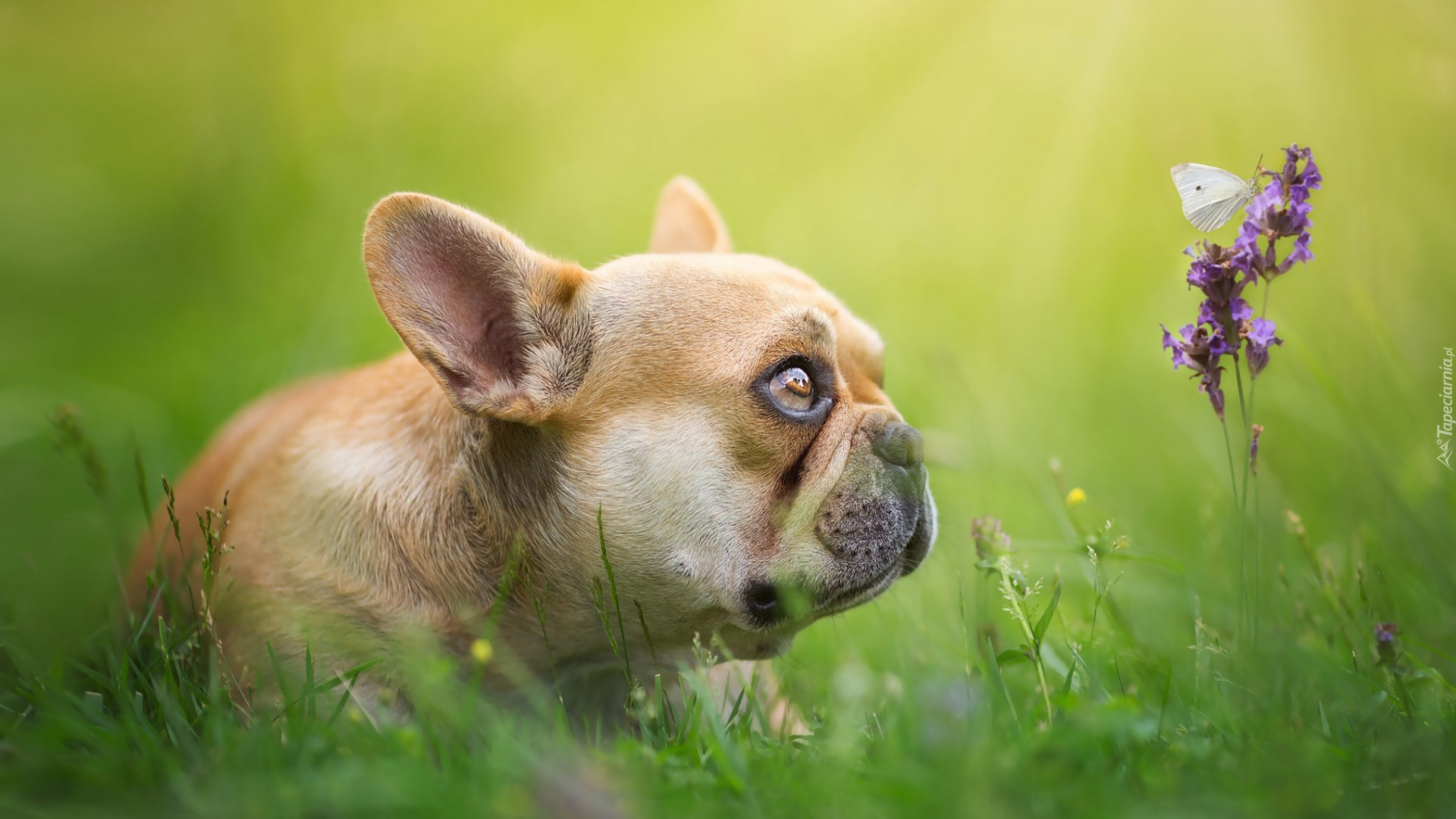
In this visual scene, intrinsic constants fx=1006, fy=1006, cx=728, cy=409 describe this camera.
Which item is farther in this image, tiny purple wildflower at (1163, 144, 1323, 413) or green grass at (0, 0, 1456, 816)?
tiny purple wildflower at (1163, 144, 1323, 413)

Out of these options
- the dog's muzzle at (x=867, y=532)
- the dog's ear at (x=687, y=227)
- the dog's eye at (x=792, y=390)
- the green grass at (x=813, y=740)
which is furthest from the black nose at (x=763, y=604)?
the dog's ear at (x=687, y=227)

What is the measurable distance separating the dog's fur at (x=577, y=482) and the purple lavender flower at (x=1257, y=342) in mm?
876

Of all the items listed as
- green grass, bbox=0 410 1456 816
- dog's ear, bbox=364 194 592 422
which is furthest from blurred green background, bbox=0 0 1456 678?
dog's ear, bbox=364 194 592 422

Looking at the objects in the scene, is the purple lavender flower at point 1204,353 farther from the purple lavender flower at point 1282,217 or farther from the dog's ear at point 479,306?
the dog's ear at point 479,306

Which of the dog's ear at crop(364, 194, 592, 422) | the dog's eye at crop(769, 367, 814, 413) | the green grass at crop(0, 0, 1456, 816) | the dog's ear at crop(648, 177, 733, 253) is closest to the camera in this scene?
the green grass at crop(0, 0, 1456, 816)

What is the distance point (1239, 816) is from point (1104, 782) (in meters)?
0.22

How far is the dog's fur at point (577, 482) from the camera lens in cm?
260

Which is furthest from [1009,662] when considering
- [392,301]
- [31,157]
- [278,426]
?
[31,157]

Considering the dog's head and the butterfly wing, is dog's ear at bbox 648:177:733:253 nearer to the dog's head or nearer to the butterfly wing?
the dog's head

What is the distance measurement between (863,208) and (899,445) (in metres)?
5.42

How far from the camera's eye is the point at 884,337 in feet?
20.1

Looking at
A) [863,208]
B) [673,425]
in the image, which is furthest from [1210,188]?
[863,208]

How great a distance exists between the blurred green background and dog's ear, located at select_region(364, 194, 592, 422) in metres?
0.85

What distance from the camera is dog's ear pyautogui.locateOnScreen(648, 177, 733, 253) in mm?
3893
